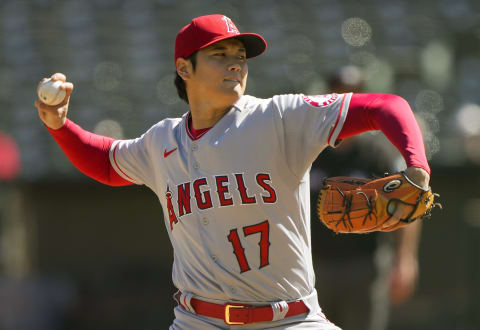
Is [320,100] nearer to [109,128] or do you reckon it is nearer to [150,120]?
[109,128]

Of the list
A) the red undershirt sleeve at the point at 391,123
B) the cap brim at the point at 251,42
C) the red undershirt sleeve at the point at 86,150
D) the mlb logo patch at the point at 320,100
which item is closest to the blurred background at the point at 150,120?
the cap brim at the point at 251,42

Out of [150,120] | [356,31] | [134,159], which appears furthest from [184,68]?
[356,31]

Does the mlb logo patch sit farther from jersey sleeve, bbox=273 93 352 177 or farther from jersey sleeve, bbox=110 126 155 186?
jersey sleeve, bbox=110 126 155 186

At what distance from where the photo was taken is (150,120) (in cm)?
734

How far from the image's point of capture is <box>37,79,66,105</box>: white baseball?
2941 mm

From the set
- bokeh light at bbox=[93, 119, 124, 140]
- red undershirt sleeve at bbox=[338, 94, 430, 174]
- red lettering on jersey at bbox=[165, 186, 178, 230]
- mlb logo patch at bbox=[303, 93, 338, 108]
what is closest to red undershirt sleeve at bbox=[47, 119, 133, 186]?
red lettering on jersey at bbox=[165, 186, 178, 230]

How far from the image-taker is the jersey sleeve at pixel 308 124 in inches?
101

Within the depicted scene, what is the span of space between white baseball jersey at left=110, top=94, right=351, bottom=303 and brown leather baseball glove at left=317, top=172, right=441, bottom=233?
0.15m

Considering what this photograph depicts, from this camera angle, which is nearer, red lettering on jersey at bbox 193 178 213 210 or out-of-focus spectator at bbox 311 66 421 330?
red lettering on jersey at bbox 193 178 213 210

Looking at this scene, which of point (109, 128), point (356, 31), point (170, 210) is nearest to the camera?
point (170, 210)

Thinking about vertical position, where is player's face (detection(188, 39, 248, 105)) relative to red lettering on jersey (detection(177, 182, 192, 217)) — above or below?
above

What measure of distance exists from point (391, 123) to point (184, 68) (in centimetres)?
91

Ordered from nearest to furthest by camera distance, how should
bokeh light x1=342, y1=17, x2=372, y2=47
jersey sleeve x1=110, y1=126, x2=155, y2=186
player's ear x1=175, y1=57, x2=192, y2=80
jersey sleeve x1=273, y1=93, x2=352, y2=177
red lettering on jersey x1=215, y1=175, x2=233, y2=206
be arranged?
jersey sleeve x1=273, y1=93, x2=352, y2=177 < red lettering on jersey x1=215, y1=175, x2=233, y2=206 < player's ear x1=175, y1=57, x2=192, y2=80 < jersey sleeve x1=110, y1=126, x2=155, y2=186 < bokeh light x1=342, y1=17, x2=372, y2=47

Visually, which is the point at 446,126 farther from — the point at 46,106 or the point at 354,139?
the point at 46,106
